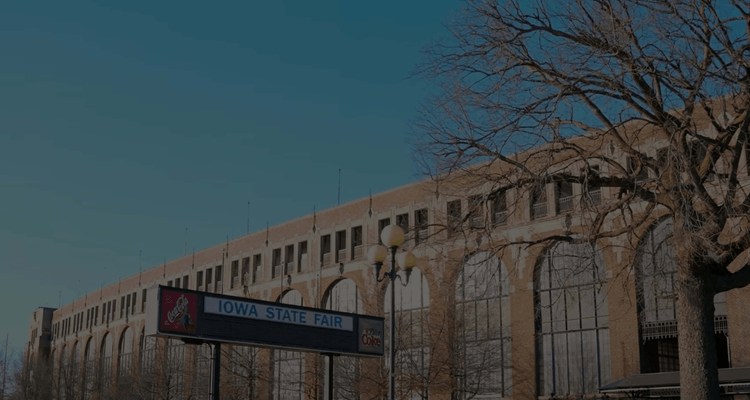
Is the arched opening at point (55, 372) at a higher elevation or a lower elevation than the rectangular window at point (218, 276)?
lower

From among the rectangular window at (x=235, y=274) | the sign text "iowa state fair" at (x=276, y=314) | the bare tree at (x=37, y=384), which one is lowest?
the bare tree at (x=37, y=384)

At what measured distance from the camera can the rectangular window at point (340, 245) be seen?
58.0 metres

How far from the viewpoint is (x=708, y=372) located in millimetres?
18141

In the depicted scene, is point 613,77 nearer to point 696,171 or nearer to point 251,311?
point 696,171

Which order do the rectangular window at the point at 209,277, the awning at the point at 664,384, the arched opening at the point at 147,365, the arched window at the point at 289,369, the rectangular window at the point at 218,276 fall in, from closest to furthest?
the awning at the point at 664,384, the arched window at the point at 289,369, the arched opening at the point at 147,365, the rectangular window at the point at 218,276, the rectangular window at the point at 209,277

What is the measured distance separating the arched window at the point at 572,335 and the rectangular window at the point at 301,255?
21372mm

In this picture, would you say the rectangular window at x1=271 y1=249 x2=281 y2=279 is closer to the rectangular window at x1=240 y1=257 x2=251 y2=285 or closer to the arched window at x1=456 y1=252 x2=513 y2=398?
the rectangular window at x1=240 y1=257 x2=251 y2=285

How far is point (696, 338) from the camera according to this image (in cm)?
1833

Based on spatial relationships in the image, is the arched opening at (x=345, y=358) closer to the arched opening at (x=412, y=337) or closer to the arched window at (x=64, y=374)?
the arched opening at (x=412, y=337)

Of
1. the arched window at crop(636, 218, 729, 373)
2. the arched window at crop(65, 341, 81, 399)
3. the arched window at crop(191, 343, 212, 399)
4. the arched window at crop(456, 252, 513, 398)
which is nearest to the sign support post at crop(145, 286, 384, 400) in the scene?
the arched window at crop(636, 218, 729, 373)

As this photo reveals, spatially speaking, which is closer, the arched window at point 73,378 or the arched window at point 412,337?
the arched window at point 412,337

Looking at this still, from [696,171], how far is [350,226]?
40195 mm

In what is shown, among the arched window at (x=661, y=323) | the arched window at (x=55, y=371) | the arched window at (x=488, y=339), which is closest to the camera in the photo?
the arched window at (x=661, y=323)

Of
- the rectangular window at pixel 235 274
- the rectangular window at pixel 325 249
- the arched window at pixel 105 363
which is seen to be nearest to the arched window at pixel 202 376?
the rectangular window at pixel 235 274
